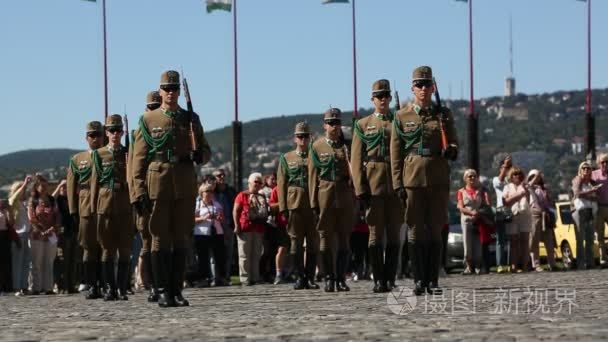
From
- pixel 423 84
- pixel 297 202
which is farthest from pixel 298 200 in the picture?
pixel 423 84

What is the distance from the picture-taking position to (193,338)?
10531mm

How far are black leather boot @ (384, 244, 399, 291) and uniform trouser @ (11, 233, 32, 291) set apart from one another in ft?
28.3

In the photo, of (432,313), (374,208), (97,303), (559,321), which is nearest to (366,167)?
(374,208)

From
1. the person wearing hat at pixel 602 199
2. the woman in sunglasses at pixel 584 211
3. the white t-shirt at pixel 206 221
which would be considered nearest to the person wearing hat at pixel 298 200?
the white t-shirt at pixel 206 221

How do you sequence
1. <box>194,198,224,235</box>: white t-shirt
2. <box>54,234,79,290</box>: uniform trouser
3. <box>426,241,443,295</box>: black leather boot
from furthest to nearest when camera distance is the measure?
<box>194,198,224,235</box>: white t-shirt
<box>54,234,79,290</box>: uniform trouser
<box>426,241,443,295</box>: black leather boot

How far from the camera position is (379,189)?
1722 centimetres

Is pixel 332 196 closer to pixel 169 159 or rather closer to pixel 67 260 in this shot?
pixel 169 159

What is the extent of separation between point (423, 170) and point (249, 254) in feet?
33.4

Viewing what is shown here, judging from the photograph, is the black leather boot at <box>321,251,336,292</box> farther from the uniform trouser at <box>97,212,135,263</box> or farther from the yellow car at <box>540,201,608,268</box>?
the yellow car at <box>540,201,608,268</box>

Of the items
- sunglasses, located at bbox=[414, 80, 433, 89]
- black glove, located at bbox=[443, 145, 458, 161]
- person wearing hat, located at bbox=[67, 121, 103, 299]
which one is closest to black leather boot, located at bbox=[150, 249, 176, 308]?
black glove, located at bbox=[443, 145, 458, 161]

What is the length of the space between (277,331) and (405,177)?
5.26 meters

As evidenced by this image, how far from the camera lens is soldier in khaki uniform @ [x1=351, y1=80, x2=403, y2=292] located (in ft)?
56.5

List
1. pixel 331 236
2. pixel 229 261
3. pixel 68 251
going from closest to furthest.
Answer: pixel 331 236 → pixel 68 251 → pixel 229 261

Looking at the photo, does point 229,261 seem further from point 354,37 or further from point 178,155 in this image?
point 354,37
